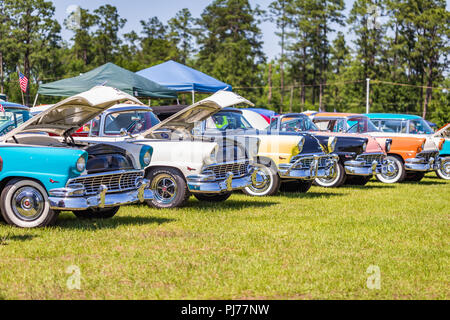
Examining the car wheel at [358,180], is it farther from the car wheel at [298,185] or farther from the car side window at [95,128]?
the car side window at [95,128]

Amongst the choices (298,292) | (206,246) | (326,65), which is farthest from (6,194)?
(326,65)

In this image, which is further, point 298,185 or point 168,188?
point 298,185

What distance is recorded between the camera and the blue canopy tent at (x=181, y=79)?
19.2 m

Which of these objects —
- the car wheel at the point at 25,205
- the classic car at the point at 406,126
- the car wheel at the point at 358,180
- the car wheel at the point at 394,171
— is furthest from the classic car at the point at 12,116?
the classic car at the point at 406,126

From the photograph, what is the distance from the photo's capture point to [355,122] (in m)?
15.8

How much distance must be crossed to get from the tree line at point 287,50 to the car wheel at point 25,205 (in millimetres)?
44398

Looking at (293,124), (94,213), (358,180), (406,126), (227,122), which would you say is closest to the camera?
(94,213)

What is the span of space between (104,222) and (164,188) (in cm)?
154

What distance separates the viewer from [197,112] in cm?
1032

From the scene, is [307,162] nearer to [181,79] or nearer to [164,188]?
[164,188]

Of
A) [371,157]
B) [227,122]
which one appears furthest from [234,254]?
[371,157]

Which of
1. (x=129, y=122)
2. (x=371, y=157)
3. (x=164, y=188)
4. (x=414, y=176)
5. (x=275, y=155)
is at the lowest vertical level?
(x=414, y=176)
